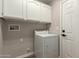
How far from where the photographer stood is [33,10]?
2.78 metres

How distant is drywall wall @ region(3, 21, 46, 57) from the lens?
8.14ft

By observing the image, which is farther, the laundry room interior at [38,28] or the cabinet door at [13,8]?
the laundry room interior at [38,28]

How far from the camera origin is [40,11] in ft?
10.1

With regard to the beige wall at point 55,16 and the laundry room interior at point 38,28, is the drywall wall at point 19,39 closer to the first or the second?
the laundry room interior at point 38,28

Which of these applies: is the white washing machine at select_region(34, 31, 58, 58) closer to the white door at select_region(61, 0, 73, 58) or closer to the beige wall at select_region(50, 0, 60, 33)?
the white door at select_region(61, 0, 73, 58)

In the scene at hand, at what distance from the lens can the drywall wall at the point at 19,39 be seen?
248 centimetres

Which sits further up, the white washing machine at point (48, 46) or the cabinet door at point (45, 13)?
the cabinet door at point (45, 13)

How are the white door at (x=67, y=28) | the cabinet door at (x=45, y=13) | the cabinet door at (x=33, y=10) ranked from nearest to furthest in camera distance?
1. the white door at (x=67, y=28)
2. the cabinet door at (x=33, y=10)
3. the cabinet door at (x=45, y=13)

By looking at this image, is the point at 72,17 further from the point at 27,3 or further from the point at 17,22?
the point at 17,22

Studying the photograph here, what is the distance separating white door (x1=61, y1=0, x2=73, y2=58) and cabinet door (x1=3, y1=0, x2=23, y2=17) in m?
1.53

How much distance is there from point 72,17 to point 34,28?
A: 1637 millimetres

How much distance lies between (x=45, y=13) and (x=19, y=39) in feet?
5.03

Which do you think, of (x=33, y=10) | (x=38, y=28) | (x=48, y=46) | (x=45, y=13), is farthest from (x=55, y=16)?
(x=48, y=46)

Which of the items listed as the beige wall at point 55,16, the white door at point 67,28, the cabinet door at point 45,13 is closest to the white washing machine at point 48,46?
the white door at point 67,28
